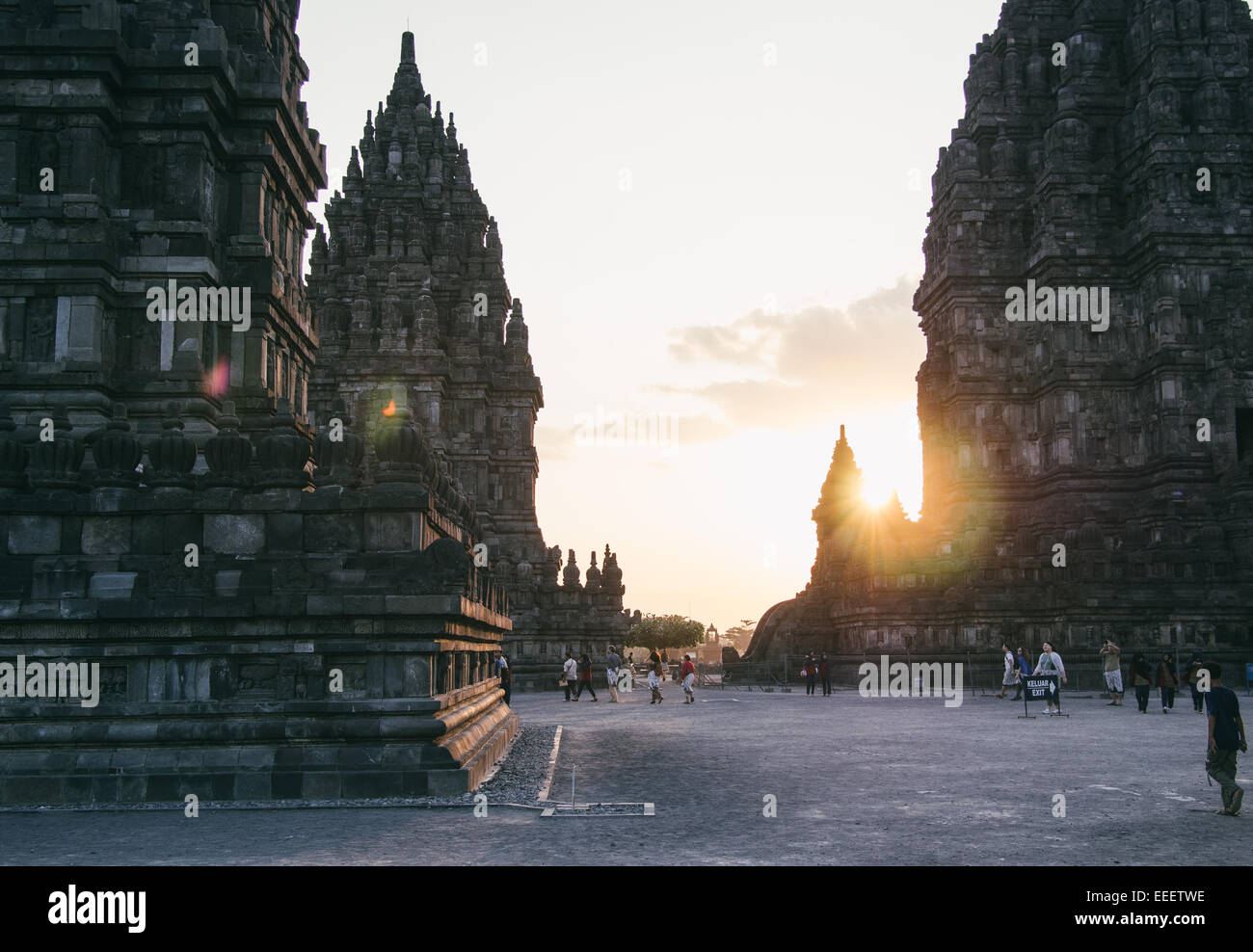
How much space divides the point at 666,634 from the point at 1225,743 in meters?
112

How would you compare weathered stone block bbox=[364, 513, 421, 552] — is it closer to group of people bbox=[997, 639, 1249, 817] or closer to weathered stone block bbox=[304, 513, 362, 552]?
weathered stone block bbox=[304, 513, 362, 552]

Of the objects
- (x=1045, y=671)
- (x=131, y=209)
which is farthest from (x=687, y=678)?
(x=131, y=209)

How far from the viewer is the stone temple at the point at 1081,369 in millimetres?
42844

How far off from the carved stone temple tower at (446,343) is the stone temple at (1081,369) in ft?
40.3

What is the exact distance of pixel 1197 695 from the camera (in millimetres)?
26969

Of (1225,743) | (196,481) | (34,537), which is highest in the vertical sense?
(196,481)

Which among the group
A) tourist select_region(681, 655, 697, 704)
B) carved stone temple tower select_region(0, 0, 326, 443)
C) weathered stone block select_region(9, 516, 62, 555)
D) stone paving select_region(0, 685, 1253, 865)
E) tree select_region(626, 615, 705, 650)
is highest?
A: carved stone temple tower select_region(0, 0, 326, 443)

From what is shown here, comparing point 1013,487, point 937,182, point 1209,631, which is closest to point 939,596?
point 1209,631

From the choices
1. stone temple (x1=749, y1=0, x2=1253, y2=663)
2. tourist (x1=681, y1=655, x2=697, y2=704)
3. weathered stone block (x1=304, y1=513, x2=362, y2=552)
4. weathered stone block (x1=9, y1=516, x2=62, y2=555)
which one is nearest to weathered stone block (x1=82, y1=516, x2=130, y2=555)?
weathered stone block (x1=9, y1=516, x2=62, y2=555)

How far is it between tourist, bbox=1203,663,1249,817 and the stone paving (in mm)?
285

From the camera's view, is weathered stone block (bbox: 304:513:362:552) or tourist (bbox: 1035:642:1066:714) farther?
tourist (bbox: 1035:642:1066:714)

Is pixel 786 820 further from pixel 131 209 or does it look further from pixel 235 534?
pixel 131 209

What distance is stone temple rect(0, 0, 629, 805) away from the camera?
12.8m

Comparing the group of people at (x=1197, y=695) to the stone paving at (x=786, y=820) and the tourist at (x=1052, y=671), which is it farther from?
the stone paving at (x=786, y=820)
